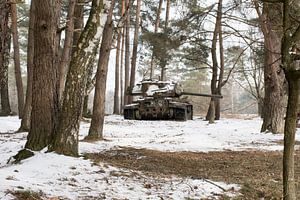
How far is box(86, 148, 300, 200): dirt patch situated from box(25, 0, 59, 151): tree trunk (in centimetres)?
94

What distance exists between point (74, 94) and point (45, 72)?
0.85 metres

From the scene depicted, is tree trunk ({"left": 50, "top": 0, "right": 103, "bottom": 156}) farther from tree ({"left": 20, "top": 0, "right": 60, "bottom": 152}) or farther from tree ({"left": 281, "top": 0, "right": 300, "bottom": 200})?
tree ({"left": 281, "top": 0, "right": 300, "bottom": 200})

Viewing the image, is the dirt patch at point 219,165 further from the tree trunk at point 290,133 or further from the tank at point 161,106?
the tank at point 161,106

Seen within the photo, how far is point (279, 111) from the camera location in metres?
12.3

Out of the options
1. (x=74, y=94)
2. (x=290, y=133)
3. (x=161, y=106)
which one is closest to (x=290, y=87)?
(x=290, y=133)

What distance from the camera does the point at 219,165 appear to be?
710 cm

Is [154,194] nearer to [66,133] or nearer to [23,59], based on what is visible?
[66,133]

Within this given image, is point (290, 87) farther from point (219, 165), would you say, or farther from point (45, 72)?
point (45, 72)

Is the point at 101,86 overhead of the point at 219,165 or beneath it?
overhead

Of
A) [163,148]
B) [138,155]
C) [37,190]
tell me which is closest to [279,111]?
[163,148]

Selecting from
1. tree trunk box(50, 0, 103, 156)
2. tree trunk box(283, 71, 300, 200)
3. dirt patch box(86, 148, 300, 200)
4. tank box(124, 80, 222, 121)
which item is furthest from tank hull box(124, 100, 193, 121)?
tree trunk box(283, 71, 300, 200)

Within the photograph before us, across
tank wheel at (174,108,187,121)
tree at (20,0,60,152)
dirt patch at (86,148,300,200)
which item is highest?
tree at (20,0,60,152)

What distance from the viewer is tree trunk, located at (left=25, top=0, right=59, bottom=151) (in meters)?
6.53

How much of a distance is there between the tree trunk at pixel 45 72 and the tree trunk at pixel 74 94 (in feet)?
1.52
